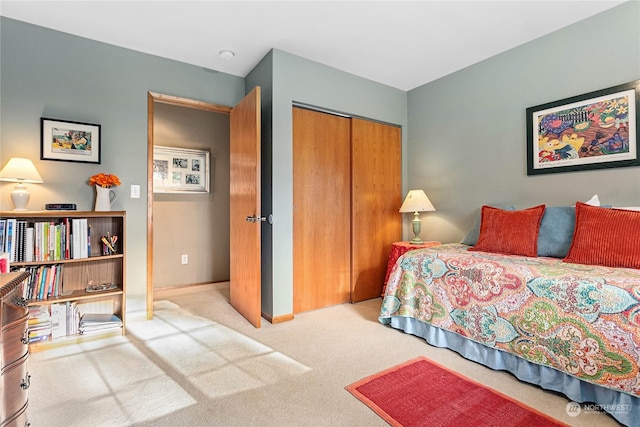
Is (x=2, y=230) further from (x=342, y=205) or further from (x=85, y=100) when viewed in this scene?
(x=342, y=205)

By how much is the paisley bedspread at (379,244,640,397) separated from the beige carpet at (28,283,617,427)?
22 centimetres

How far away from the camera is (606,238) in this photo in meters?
1.88

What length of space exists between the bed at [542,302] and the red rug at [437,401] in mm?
281

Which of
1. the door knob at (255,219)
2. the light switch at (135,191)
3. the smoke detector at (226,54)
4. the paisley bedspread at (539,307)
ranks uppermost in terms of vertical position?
the smoke detector at (226,54)

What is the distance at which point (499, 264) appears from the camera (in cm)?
194

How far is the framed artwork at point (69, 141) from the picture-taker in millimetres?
2348

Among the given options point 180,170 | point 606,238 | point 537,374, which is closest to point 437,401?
point 537,374

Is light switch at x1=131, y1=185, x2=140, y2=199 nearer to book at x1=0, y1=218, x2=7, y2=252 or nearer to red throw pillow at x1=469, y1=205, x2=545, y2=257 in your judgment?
book at x1=0, y1=218, x2=7, y2=252

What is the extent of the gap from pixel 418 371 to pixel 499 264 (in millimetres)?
847

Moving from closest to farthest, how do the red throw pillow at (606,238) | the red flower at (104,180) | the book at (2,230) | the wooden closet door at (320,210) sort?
Result: the red throw pillow at (606,238), the book at (2,230), the red flower at (104,180), the wooden closet door at (320,210)

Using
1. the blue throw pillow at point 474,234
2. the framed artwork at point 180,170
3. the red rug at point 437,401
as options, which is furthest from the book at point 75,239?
the blue throw pillow at point 474,234

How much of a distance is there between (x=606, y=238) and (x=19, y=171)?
3.89 meters

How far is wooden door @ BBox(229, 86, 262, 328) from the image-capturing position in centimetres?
255

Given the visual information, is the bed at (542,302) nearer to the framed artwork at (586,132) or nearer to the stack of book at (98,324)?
the framed artwork at (586,132)
